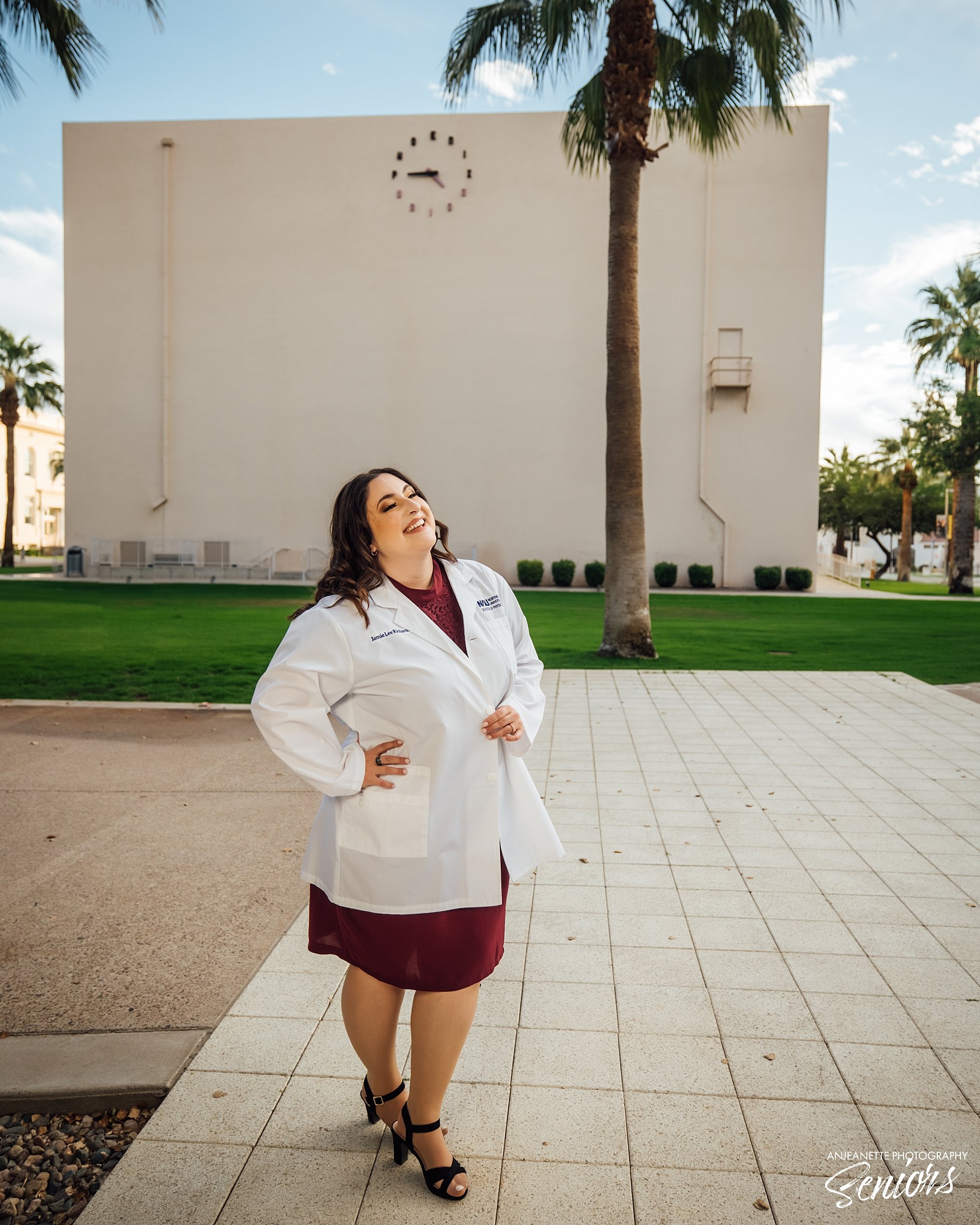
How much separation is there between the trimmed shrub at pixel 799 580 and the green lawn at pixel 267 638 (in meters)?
4.11

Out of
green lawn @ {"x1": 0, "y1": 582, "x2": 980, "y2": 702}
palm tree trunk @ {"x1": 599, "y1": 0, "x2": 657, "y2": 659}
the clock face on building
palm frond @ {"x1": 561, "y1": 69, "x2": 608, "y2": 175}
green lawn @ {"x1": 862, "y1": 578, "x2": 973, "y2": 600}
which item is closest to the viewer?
green lawn @ {"x1": 0, "y1": 582, "x2": 980, "y2": 702}

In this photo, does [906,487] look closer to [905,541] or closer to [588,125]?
[905,541]

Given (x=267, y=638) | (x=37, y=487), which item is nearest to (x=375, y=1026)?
(x=267, y=638)

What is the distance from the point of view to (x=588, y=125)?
13.8m

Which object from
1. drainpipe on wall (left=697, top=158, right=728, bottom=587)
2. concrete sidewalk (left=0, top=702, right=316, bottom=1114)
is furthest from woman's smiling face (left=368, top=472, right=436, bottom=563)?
drainpipe on wall (left=697, top=158, right=728, bottom=587)

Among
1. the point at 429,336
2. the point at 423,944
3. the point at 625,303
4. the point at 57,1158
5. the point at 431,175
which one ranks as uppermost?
the point at 431,175

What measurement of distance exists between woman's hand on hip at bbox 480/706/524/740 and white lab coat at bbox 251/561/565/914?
0.07ft

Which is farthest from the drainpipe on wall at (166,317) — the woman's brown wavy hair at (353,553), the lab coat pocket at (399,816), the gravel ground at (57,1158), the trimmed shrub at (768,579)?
the lab coat pocket at (399,816)

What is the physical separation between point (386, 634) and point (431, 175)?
101ft

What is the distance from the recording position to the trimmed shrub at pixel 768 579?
2884cm

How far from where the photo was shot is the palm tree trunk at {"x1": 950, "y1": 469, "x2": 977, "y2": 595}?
3102 centimetres

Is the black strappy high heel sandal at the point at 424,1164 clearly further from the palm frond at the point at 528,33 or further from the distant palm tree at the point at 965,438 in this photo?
the distant palm tree at the point at 965,438

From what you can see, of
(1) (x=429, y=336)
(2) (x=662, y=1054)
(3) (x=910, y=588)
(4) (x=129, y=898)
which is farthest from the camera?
(3) (x=910, y=588)

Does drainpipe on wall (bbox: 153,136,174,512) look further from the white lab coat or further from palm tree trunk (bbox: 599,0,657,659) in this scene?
the white lab coat
